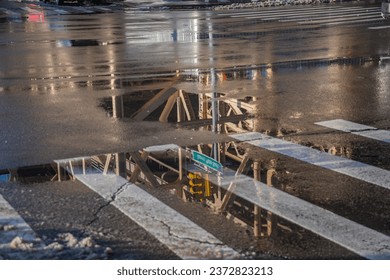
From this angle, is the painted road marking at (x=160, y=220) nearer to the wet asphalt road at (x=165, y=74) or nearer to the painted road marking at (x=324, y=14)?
the wet asphalt road at (x=165, y=74)

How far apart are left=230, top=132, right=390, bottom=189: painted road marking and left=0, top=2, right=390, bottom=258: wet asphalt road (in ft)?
0.56

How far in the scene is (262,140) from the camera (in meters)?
8.48

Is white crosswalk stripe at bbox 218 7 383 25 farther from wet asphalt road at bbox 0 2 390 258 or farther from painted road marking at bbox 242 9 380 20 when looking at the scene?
wet asphalt road at bbox 0 2 390 258

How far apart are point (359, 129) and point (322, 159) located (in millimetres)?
1504

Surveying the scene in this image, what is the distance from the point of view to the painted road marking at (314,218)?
530 centimetres

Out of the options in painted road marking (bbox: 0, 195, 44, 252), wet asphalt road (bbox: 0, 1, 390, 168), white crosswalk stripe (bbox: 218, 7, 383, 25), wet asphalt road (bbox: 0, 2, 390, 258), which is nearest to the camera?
painted road marking (bbox: 0, 195, 44, 252)

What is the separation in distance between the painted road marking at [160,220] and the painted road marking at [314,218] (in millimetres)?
717

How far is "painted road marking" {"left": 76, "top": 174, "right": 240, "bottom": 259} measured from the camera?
527cm

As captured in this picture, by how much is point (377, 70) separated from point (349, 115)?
4.17 meters

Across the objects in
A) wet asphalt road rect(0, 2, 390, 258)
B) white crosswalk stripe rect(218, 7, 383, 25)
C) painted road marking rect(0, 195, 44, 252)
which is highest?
white crosswalk stripe rect(218, 7, 383, 25)

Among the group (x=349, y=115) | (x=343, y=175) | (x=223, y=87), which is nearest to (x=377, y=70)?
(x=223, y=87)

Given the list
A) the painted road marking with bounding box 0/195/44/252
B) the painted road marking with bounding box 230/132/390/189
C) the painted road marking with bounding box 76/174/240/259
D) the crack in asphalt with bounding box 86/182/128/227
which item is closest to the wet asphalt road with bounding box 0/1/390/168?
the painted road marking with bounding box 230/132/390/189

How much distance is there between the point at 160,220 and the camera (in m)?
5.91

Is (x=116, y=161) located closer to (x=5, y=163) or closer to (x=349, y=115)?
(x=5, y=163)
